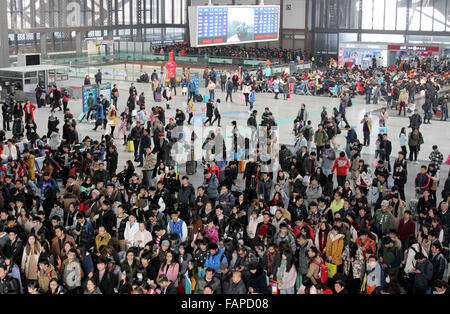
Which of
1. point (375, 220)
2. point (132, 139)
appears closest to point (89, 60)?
point (132, 139)

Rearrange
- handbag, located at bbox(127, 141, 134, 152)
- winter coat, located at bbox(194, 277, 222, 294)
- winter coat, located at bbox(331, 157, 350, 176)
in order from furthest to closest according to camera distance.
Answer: handbag, located at bbox(127, 141, 134, 152) → winter coat, located at bbox(331, 157, 350, 176) → winter coat, located at bbox(194, 277, 222, 294)

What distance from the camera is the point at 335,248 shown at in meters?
10.0

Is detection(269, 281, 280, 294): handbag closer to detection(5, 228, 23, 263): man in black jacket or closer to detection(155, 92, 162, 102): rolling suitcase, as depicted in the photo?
detection(5, 228, 23, 263): man in black jacket

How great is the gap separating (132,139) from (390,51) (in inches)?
1163

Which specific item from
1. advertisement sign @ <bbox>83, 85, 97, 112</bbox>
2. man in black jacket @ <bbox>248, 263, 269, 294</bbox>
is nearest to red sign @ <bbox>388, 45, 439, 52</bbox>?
advertisement sign @ <bbox>83, 85, 97, 112</bbox>

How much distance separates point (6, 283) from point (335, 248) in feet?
16.1

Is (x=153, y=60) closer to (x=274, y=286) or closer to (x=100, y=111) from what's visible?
(x=100, y=111)

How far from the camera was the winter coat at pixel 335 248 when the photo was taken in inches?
392

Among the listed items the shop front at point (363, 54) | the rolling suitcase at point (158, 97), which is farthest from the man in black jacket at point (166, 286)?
the shop front at point (363, 54)

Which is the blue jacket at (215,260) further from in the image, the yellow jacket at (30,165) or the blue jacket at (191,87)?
the blue jacket at (191,87)

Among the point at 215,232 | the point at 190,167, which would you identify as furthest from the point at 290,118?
the point at 215,232

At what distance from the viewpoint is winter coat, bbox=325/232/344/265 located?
9.97m

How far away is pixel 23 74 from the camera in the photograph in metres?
30.1

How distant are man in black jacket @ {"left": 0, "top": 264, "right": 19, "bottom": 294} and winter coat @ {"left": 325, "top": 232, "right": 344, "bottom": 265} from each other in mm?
4701
